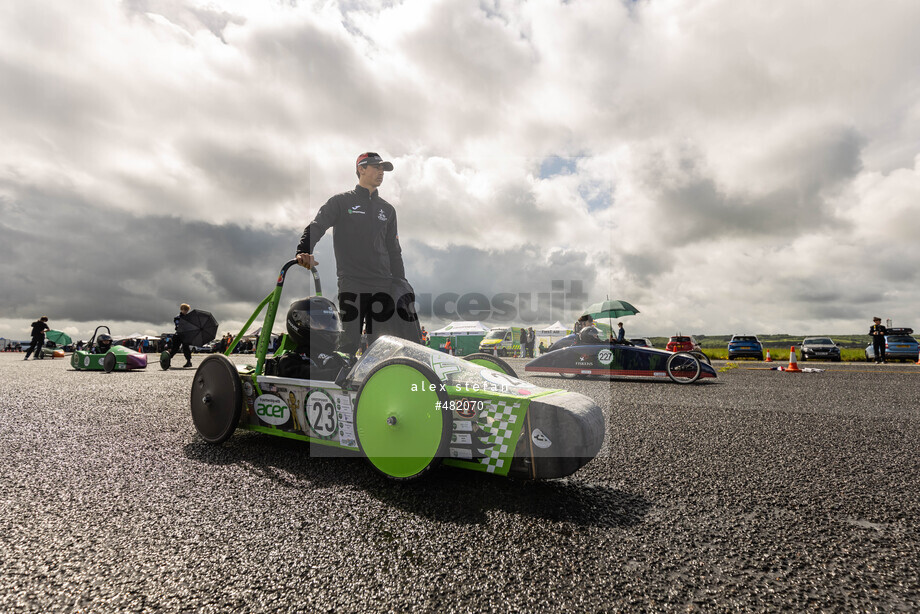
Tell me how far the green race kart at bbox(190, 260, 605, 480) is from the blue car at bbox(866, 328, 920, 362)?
74.7ft

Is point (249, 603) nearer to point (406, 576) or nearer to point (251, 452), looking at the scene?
point (406, 576)

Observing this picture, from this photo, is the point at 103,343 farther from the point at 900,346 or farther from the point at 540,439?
the point at 900,346

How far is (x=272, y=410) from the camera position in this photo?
3.12 m

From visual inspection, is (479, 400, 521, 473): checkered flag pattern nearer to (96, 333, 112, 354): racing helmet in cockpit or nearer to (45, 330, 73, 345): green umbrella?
(96, 333, 112, 354): racing helmet in cockpit

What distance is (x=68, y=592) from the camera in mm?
1364

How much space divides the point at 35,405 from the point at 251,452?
363cm

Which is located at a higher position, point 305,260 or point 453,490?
point 305,260

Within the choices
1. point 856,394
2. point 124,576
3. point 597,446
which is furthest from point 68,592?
point 856,394

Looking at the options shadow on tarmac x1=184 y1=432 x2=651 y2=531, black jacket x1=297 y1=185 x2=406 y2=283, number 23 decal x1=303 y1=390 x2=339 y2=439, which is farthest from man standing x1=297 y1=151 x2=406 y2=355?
shadow on tarmac x1=184 y1=432 x2=651 y2=531

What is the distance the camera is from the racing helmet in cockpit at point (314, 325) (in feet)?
10.8

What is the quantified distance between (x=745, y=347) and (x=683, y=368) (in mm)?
15358

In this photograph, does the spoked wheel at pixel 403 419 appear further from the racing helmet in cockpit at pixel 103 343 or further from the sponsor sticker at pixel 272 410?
the racing helmet in cockpit at pixel 103 343

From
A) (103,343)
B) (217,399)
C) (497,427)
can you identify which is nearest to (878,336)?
(497,427)

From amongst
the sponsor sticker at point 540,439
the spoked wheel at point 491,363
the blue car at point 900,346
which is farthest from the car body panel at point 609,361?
the blue car at point 900,346
